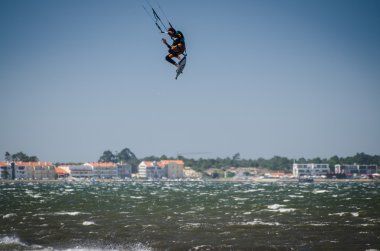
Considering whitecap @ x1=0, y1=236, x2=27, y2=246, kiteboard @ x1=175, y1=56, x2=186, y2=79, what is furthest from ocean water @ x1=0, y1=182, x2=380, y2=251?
kiteboard @ x1=175, y1=56, x2=186, y2=79

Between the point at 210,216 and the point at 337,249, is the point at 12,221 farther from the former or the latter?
the point at 337,249

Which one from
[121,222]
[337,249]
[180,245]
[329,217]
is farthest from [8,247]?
[329,217]

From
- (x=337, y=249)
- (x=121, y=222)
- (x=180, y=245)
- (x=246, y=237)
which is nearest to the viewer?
(x=337, y=249)

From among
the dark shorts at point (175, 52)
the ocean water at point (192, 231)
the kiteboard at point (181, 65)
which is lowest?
the ocean water at point (192, 231)

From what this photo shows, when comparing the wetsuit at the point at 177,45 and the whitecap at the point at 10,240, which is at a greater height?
the wetsuit at the point at 177,45

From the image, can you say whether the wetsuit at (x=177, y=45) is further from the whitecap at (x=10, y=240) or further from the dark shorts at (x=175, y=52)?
the whitecap at (x=10, y=240)

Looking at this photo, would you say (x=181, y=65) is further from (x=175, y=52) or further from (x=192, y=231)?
(x=192, y=231)

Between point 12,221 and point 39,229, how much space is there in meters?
6.40

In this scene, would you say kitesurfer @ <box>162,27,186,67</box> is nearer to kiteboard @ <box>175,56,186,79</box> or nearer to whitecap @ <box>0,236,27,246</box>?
kiteboard @ <box>175,56,186,79</box>

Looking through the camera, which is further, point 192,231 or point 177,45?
point 192,231

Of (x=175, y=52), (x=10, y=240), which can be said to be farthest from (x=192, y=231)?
(x=175, y=52)

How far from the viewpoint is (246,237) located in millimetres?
29359

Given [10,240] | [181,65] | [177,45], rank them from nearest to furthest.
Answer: [177,45], [181,65], [10,240]

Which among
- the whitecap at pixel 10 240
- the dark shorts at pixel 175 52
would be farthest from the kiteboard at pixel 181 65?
the whitecap at pixel 10 240
